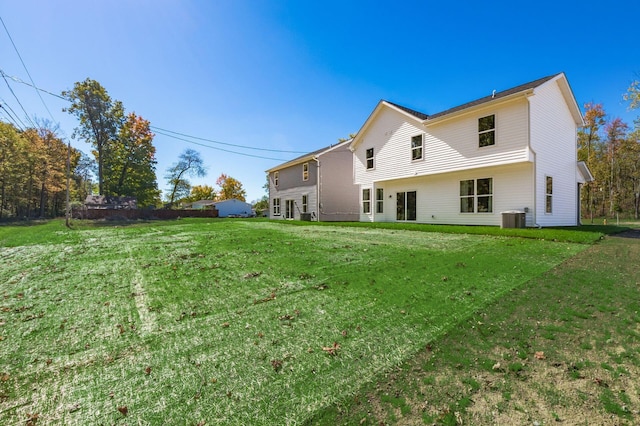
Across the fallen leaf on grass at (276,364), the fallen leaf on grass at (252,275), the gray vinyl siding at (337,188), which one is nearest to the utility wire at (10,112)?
the fallen leaf on grass at (252,275)

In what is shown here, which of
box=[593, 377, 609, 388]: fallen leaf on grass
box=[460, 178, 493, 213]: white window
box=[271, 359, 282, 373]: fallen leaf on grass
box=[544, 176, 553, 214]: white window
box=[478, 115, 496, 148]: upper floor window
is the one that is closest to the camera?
box=[593, 377, 609, 388]: fallen leaf on grass

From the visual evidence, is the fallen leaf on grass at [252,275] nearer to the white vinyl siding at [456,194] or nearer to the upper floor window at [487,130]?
the white vinyl siding at [456,194]

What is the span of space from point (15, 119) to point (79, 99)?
2780 cm

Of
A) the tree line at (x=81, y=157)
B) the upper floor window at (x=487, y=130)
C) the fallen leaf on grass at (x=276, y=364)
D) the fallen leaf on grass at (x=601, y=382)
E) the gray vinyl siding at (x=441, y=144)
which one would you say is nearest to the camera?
the fallen leaf on grass at (x=601, y=382)

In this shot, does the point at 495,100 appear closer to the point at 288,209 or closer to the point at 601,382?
the point at 601,382

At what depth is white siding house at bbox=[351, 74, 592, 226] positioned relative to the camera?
1073 centimetres

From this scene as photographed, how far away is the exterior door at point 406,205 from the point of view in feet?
48.9

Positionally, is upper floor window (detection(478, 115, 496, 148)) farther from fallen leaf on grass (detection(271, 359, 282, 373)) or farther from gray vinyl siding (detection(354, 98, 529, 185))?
fallen leaf on grass (detection(271, 359, 282, 373))

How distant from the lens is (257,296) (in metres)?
3.63

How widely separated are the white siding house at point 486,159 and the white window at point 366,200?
125 centimetres

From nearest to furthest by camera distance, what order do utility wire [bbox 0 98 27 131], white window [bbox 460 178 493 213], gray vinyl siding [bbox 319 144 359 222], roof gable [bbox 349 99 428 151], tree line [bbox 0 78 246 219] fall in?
utility wire [bbox 0 98 27 131] < white window [bbox 460 178 493 213] < roof gable [bbox 349 99 428 151] < gray vinyl siding [bbox 319 144 359 222] < tree line [bbox 0 78 246 219]

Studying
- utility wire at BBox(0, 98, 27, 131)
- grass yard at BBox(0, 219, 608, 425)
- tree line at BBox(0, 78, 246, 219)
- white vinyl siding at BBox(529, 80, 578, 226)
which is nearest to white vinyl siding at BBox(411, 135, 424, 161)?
white vinyl siding at BBox(529, 80, 578, 226)

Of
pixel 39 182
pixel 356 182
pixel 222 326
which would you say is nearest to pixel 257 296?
pixel 222 326

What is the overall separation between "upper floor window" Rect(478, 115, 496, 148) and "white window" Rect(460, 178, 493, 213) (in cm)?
160
